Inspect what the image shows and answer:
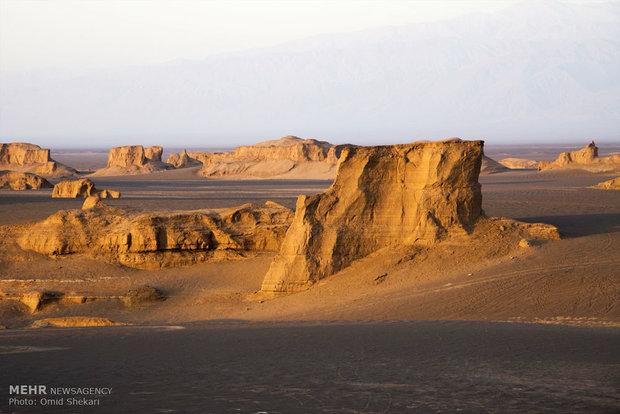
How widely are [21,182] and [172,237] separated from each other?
47.3 metres

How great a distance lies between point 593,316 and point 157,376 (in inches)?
296

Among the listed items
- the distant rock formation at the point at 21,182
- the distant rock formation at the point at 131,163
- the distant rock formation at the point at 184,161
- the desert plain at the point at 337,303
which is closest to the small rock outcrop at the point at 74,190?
the distant rock formation at the point at 21,182

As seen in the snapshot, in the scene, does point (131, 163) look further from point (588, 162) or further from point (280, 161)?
point (588, 162)

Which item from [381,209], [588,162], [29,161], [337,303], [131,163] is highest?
[381,209]

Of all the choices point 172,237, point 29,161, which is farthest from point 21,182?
point 172,237

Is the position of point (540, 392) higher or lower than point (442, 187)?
lower

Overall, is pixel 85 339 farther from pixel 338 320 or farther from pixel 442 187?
pixel 442 187

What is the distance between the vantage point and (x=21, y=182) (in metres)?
67.1

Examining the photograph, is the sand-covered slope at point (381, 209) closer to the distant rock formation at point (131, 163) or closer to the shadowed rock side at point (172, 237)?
the shadowed rock side at point (172, 237)

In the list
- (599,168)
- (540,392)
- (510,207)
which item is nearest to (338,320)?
(540,392)

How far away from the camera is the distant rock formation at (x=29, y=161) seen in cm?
9138

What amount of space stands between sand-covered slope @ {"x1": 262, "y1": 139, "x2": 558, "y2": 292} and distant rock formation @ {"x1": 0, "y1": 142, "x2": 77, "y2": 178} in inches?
2927

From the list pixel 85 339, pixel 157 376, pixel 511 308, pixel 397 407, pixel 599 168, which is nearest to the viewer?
pixel 397 407

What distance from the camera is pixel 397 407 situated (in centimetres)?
1066
